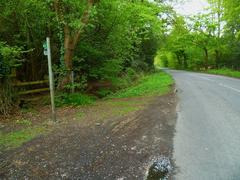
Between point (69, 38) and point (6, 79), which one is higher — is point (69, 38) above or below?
above

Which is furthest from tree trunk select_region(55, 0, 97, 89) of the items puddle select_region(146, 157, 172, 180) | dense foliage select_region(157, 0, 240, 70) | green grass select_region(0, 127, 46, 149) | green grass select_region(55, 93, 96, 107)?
dense foliage select_region(157, 0, 240, 70)

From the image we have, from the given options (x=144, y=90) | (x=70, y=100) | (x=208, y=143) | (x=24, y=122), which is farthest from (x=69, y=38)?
(x=208, y=143)

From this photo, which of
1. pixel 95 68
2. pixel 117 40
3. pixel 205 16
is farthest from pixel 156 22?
pixel 205 16

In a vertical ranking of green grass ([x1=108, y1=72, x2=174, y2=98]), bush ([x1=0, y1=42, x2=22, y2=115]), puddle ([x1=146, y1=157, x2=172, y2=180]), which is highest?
bush ([x1=0, y1=42, x2=22, y2=115])

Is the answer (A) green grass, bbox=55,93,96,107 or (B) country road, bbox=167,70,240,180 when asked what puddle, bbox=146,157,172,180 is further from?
(A) green grass, bbox=55,93,96,107

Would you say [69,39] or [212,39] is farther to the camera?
[212,39]

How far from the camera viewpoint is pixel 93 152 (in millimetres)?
4484

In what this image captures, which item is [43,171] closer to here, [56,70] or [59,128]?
[59,128]

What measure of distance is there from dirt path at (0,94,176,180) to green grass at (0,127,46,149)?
284 mm

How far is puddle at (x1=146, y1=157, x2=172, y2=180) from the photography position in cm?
364

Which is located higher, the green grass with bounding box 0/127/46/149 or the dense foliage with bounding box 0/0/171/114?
the dense foliage with bounding box 0/0/171/114

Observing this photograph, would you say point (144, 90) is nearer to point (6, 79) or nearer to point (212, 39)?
point (6, 79)

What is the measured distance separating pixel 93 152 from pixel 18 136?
7.07 ft

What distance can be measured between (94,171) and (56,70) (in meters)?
7.27
